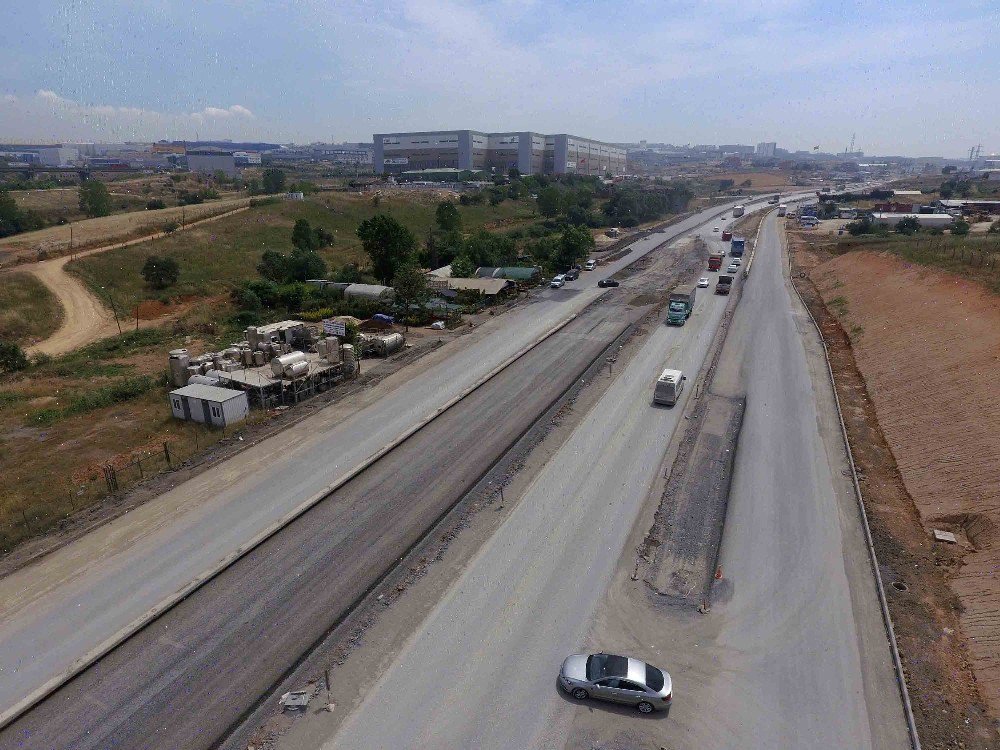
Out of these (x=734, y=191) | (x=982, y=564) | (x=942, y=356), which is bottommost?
(x=982, y=564)

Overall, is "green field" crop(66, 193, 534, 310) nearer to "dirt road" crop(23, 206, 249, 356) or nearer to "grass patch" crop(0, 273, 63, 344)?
"dirt road" crop(23, 206, 249, 356)

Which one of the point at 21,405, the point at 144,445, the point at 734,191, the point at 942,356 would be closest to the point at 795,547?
the point at 942,356

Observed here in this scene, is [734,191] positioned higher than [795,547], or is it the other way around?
[734,191]

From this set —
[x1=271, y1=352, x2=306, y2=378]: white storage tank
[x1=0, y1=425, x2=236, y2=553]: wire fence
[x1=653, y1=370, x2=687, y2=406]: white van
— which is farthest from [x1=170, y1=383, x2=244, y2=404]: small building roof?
[x1=653, y1=370, x2=687, y2=406]: white van

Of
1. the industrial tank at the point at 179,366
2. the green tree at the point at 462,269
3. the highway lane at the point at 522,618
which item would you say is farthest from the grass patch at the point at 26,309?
the highway lane at the point at 522,618

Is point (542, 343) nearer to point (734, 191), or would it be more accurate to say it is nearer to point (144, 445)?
point (144, 445)

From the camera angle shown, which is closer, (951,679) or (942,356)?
(951,679)

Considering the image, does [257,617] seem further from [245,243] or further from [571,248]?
[245,243]
